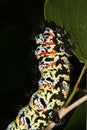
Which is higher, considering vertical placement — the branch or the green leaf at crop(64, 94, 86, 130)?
the branch

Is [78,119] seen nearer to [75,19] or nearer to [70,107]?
[70,107]

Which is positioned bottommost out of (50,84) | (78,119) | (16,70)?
(78,119)

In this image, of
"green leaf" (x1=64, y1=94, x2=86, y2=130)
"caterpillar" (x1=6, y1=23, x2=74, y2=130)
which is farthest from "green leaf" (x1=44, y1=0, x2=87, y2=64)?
"green leaf" (x1=64, y1=94, x2=86, y2=130)

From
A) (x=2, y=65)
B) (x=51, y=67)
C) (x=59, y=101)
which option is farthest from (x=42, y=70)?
(x=2, y=65)

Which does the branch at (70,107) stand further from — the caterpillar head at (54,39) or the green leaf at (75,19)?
the caterpillar head at (54,39)

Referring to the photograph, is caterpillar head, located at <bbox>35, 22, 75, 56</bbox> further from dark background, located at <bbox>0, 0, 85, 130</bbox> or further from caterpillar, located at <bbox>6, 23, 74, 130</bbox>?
dark background, located at <bbox>0, 0, 85, 130</bbox>

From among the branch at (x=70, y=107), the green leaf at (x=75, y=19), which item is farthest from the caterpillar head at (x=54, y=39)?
the branch at (x=70, y=107)

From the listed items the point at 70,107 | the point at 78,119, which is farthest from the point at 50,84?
the point at 70,107
